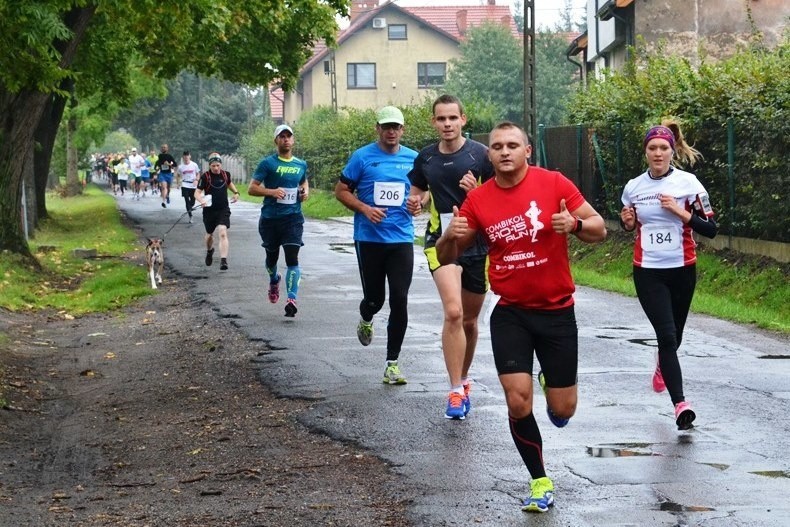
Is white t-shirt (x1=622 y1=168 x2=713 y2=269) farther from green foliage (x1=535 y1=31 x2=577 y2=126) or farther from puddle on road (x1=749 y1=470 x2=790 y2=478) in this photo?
green foliage (x1=535 y1=31 x2=577 y2=126)

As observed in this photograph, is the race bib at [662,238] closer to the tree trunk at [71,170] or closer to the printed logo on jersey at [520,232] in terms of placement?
the printed logo on jersey at [520,232]

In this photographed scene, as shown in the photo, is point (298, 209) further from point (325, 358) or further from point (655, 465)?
point (655, 465)

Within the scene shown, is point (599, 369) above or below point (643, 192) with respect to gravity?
below

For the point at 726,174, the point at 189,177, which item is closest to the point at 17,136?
the point at 726,174

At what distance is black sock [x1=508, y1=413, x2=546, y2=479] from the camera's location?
265 inches

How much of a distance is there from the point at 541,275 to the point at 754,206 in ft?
39.2

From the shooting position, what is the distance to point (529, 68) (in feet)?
93.4

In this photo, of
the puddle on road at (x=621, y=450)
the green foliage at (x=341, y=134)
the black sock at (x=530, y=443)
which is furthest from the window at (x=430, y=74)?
the black sock at (x=530, y=443)

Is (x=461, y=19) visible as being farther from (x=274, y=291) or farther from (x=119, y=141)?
(x=274, y=291)

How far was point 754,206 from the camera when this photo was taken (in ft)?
59.6

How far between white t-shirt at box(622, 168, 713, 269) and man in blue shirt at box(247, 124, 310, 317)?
6660 millimetres

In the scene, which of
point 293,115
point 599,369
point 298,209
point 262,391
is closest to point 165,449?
point 262,391

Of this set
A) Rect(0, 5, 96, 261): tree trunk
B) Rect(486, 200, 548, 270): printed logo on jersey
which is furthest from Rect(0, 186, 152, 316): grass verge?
Rect(486, 200, 548, 270): printed logo on jersey

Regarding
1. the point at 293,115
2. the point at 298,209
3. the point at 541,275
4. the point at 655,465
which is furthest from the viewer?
the point at 293,115
